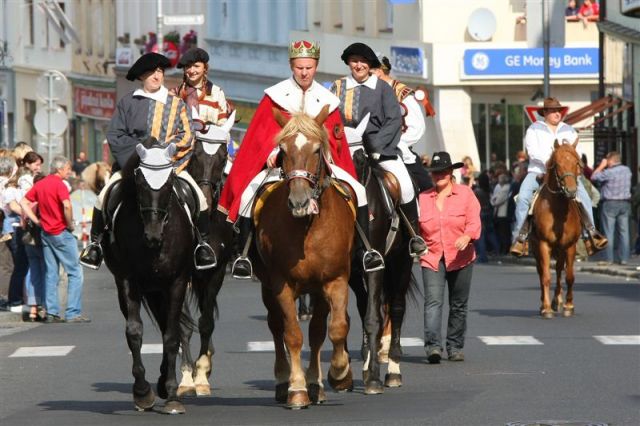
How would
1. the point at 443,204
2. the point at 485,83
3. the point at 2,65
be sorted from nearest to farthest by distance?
the point at 443,204, the point at 485,83, the point at 2,65

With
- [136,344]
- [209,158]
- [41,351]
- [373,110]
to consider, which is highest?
[373,110]

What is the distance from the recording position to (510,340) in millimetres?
19281

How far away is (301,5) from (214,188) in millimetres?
44598

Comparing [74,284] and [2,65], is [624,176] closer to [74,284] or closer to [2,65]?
[74,284]

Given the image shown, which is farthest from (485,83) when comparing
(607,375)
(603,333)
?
(607,375)

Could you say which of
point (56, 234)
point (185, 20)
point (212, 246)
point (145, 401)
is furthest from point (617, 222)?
point (145, 401)

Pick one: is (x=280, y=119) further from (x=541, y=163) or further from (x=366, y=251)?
(x=541, y=163)

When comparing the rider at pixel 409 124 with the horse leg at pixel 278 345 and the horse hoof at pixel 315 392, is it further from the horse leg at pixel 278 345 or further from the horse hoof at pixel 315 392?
the horse hoof at pixel 315 392

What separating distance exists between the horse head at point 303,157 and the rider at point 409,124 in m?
3.43

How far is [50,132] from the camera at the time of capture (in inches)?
1473

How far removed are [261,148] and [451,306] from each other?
171 inches

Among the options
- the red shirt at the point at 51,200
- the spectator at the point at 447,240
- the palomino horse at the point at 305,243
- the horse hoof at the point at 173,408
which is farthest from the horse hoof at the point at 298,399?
the red shirt at the point at 51,200

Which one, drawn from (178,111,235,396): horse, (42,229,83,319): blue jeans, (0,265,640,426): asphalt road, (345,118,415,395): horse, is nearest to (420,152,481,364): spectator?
(0,265,640,426): asphalt road

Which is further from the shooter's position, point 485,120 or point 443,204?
point 485,120
